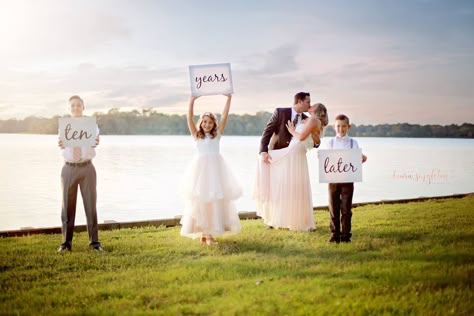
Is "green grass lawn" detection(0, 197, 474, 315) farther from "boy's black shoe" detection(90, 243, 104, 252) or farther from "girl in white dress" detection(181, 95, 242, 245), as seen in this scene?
"girl in white dress" detection(181, 95, 242, 245)

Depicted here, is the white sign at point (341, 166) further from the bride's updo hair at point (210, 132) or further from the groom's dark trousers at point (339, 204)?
the bride's updo hair at point (210, 132)

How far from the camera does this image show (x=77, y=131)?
725cm

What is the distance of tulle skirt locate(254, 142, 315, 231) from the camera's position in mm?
8758

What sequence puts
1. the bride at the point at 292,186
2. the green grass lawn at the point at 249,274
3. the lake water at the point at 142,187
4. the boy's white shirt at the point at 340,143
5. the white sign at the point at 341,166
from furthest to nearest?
the lake water at the point at 142,187, the bride at the point at 292,186, the boy's white shirt at the point at 340,143, the white sign at the point at 341,166, the green grass lawn at the point at 249,274

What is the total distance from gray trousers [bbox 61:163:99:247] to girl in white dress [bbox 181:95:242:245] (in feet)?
3.98

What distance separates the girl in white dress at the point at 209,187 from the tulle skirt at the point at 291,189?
1.28 meters

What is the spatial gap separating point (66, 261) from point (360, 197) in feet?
37.5

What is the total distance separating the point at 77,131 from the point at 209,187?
184 cm

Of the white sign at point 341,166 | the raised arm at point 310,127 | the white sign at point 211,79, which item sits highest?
the white sign at point 211,79

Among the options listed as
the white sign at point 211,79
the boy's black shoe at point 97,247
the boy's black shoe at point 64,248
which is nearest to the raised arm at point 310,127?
the white sign at point 211,79

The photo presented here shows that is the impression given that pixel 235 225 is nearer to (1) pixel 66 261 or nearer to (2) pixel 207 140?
(2) pixel 207 140

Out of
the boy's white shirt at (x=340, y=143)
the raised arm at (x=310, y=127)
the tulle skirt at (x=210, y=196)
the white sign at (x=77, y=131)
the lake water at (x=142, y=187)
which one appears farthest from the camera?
the lake water at (x=142, y=187)

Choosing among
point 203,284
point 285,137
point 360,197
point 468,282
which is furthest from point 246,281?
point 360,197

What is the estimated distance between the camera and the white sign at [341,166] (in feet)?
24.5
